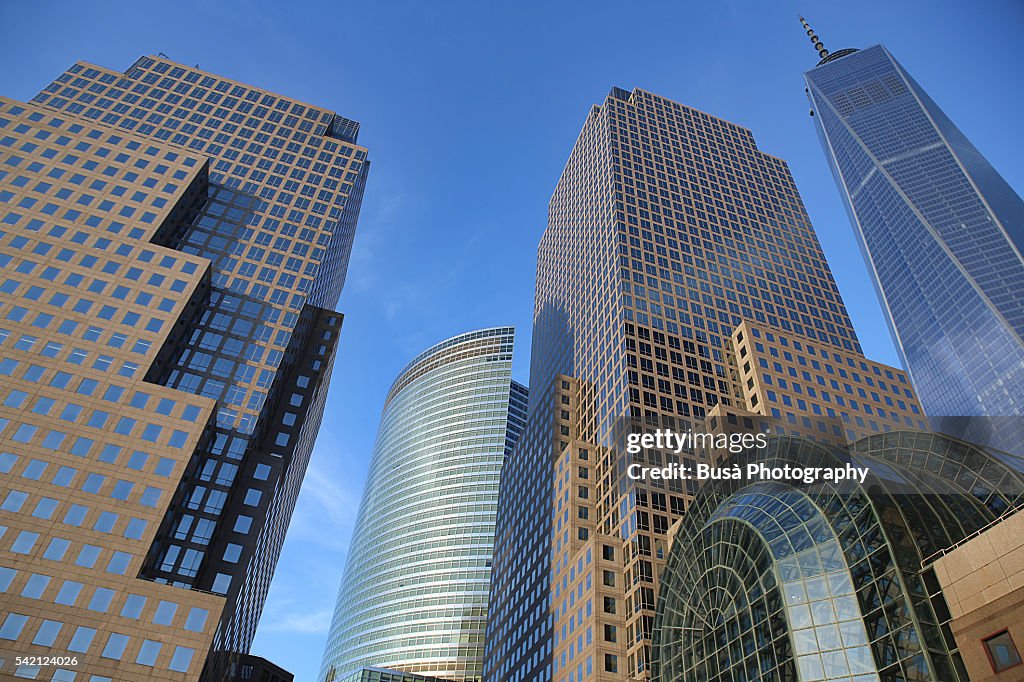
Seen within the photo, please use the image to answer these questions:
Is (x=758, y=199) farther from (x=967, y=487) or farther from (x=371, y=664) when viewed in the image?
(x=371, y=664)

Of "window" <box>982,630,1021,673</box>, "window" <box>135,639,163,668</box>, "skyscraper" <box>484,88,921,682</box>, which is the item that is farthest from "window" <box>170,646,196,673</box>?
"window" <box>982,630,1021,673</box>

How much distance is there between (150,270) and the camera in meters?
87.4

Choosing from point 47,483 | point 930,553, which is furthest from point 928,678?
point 47,483

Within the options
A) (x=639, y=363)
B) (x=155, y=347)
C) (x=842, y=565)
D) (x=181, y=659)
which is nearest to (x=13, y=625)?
(x=181, y=659)

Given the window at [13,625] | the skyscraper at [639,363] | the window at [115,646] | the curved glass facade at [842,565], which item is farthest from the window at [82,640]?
the skyscraper at [639,363]

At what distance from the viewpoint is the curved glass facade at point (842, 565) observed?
39625mm

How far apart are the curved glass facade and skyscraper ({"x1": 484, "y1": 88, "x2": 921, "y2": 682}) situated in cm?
2821

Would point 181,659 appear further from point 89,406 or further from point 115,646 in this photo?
point 89,406

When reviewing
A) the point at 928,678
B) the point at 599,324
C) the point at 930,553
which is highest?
the point at 599,324

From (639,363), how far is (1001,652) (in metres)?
78.7

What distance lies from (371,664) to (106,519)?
137 meters

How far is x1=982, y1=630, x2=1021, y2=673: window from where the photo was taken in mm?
32219

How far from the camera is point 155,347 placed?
8075cm

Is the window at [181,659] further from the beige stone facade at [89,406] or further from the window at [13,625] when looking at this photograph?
the window at [13,625]
